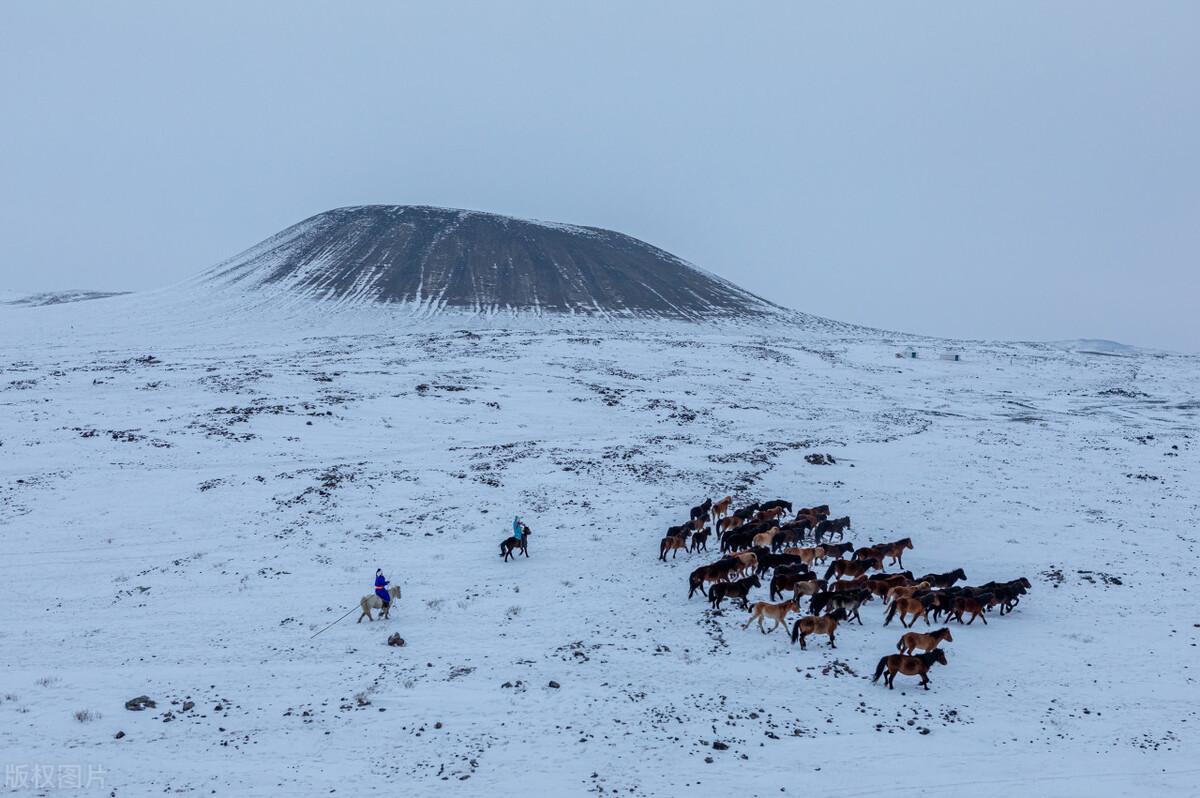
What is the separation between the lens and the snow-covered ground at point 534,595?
10.9 metres

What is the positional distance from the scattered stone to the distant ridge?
65580 millimetres

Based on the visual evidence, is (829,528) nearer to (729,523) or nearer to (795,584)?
(729,523)

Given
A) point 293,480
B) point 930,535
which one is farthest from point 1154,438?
point 293,480

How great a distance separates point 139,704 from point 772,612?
12623 mm

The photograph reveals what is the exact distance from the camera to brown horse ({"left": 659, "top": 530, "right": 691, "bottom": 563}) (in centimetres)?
1934

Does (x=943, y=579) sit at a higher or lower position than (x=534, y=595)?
higher

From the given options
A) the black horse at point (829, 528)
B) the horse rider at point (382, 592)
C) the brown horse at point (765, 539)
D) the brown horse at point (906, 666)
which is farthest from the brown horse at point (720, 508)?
the horse rider at point (382, 592)

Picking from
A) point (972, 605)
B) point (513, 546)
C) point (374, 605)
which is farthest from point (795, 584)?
point (374, 605)

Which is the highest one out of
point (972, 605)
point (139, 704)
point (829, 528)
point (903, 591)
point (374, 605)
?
point (829, 528)

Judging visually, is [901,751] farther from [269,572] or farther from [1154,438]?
[1154,438]

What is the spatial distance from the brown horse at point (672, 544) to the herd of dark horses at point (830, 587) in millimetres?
31

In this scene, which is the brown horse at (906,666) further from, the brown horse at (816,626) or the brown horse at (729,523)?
the brown horse at (729,523)

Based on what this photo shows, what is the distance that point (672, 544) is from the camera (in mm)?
19547

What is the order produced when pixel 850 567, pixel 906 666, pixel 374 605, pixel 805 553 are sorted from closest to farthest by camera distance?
pixel 906 666 → pixel 374 605 → pixel 850 567 → pixel 805 553
